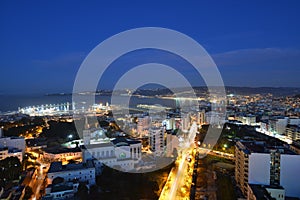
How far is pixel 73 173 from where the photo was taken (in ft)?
11.6

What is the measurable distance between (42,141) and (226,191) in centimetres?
450

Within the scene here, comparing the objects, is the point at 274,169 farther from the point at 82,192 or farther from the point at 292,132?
the point at 292,132

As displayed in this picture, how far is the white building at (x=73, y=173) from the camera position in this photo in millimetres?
3421

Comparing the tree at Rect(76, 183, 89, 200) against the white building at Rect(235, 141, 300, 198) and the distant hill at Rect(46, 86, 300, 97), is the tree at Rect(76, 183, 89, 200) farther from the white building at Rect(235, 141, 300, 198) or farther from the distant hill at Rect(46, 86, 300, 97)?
the distant hill at Rect(46, 86, 300, 97)

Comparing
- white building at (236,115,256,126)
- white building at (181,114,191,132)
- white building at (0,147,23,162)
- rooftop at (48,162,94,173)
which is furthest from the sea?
rooftop at (48,162,94,173)

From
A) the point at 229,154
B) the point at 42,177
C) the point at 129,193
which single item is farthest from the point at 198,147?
the point at 42,177

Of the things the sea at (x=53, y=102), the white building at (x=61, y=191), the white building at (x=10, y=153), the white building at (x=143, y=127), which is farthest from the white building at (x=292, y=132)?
the sea at (x=53, y=102)

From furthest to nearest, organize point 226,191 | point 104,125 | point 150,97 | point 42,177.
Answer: point 150,97 → point 104,125 → point 42,177 → point 226,191

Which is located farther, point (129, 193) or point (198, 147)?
point (198, 147)

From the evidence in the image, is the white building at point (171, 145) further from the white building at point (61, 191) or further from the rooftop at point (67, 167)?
the white building at point (61, 191)

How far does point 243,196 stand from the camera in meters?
3.37

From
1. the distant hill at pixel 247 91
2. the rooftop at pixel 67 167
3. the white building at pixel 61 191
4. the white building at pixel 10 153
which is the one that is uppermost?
the distant hill at pixel 247 91

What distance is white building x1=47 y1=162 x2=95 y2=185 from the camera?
342 cm

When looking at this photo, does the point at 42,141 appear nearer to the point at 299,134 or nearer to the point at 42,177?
the point at 42,177
